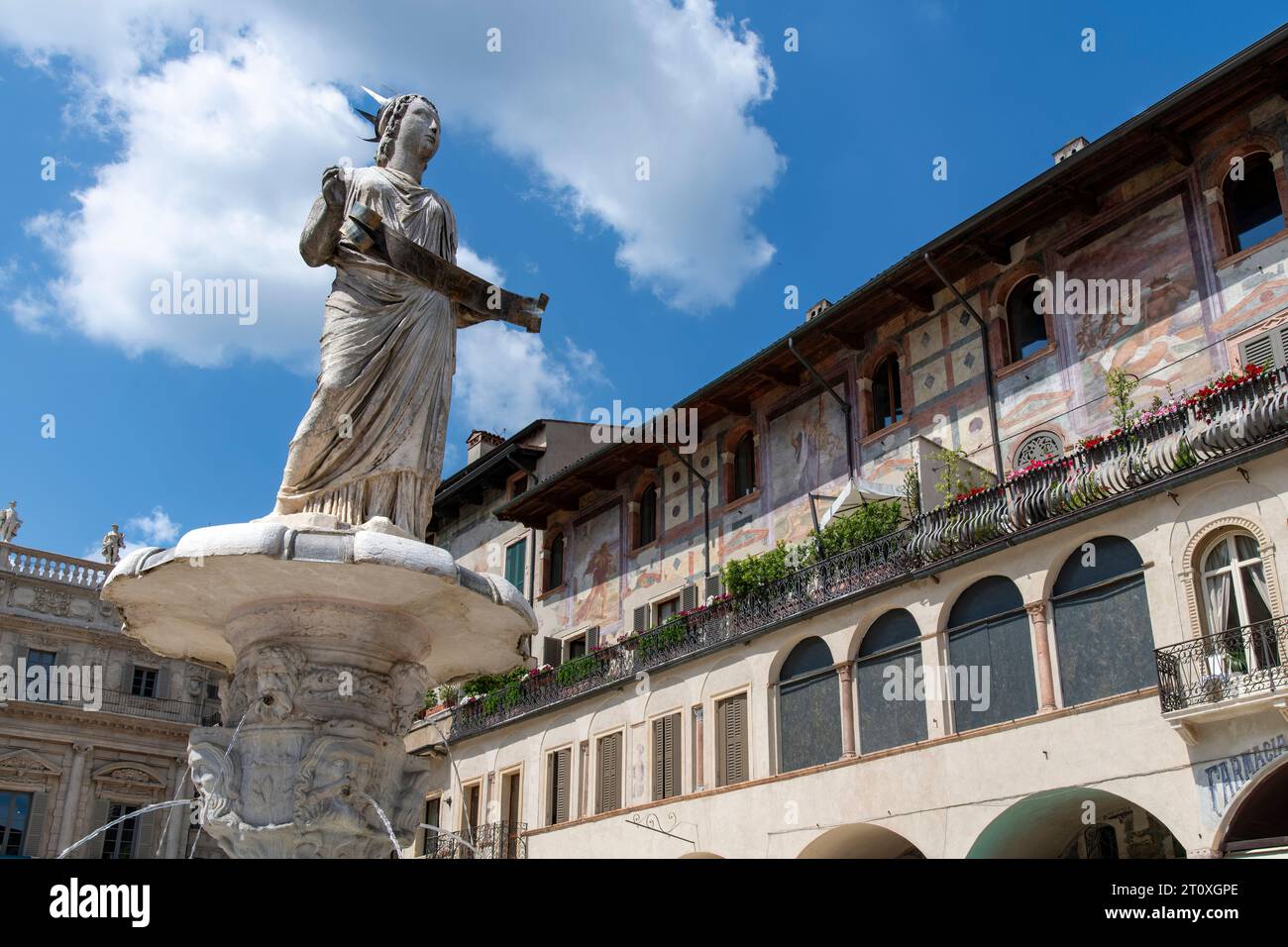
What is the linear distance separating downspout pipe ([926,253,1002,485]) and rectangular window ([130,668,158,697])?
28.9 metres

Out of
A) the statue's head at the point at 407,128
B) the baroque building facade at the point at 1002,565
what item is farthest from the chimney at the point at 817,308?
the statue's head at the point at 407,128

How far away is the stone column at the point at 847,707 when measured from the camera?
67.7ft

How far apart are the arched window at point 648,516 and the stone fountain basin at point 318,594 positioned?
70.5ft

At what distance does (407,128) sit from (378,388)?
1.94m

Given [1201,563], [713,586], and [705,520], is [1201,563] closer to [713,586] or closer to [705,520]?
[713,586]

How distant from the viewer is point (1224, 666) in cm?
1588

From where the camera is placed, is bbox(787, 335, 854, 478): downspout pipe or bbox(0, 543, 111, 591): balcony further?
bbox(0, 543, 111, 591): balcony

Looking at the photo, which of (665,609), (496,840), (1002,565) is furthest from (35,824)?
(1002,565)

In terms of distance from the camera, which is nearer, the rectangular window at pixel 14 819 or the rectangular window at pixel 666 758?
the rectangular window at pixel 666 758

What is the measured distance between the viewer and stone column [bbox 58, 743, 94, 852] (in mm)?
36312

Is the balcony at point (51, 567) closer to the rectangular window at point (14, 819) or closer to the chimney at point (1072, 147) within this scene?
the rectangular window at point (14, 819)

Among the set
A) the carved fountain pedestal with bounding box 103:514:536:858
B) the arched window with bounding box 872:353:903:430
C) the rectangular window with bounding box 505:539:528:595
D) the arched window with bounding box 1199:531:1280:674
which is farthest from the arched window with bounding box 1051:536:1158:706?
the rectangular window with bounding box 505:539:528:595

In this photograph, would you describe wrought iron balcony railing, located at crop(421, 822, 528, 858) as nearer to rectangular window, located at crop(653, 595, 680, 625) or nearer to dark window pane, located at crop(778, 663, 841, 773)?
→ rectangular window, located at crop(653, 595, 680, 625)
